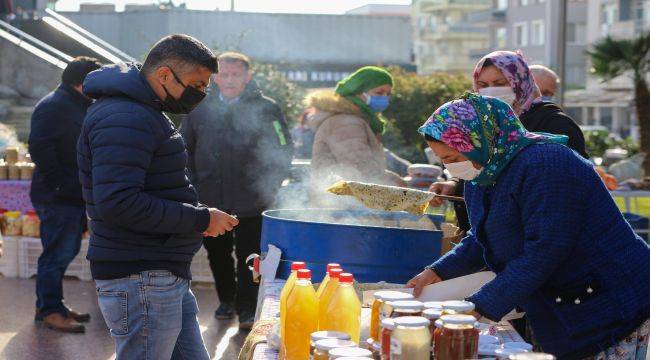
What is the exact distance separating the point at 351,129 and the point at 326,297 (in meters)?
3.10

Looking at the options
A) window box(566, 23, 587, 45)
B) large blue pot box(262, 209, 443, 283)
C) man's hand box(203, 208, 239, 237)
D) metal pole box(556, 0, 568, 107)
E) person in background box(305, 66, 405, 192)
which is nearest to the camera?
man's hand box(203, 208, 239, 237)

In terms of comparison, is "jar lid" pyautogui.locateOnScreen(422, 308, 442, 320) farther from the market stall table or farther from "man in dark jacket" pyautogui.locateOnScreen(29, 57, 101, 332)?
"man in dark jacket" pyautogui.locateOnScreen(29, 57, 101, 332)

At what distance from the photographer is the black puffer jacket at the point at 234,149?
6.79 metres

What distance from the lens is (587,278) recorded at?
9.58ft

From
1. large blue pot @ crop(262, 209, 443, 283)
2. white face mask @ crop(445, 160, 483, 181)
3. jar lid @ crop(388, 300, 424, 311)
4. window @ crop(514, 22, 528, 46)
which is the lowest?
large blue pot @ crop(262, 209, 443, 283)

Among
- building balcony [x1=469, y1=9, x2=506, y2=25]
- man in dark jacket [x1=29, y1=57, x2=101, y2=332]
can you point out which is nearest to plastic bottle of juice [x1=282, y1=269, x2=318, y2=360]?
man in dark jacket [x1=29, y1=57, x2=101, y2=332]

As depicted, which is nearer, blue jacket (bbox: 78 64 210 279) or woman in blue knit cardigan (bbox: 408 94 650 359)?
woman in blue knit cardigan (bbox: 408 94 650 359)

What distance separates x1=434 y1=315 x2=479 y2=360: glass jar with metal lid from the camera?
2426 millimetres

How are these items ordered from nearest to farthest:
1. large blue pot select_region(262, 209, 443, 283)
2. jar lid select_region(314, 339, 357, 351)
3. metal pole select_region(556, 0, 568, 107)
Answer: jar lid select_region(314, 339, 357, 351) < large blue pot select_region(262, 209, 443, 283) < metal pole select_region(556, 0, 568, 107)

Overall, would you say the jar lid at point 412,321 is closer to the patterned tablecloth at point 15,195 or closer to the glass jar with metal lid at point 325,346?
the glass jar with metal lid at point 325,346

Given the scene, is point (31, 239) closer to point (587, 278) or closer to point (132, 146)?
point (132, 146)

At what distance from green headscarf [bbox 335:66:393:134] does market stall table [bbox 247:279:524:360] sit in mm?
2113

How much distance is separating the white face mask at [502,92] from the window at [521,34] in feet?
223

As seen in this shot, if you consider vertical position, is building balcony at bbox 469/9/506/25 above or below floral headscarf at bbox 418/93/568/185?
above
